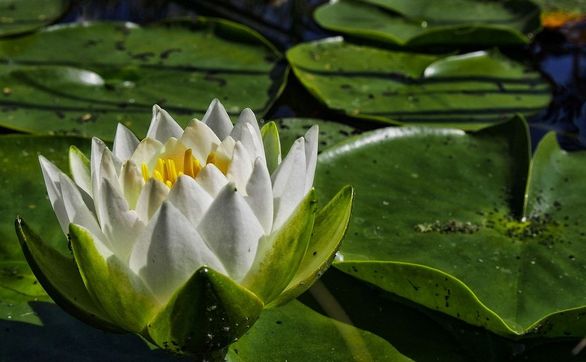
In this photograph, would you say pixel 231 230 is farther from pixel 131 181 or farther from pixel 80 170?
pixel 80 170

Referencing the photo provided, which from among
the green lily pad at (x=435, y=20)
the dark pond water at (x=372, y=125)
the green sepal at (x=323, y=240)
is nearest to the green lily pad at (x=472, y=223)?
the dark pond water at (x=372, y=125)

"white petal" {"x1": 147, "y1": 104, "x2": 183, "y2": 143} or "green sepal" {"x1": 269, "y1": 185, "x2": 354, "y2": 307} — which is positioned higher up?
"white petal" {"x1": 147, "y1": 104, "x2": 183, "y2": 143}

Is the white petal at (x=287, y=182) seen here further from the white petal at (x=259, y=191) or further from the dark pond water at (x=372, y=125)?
the dark pond water at (x=372, y=125)

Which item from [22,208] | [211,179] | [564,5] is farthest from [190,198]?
[564,5]

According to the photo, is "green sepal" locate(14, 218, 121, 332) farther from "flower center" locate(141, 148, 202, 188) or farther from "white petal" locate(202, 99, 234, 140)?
"white petal" locate(202, 99, 234, 140)

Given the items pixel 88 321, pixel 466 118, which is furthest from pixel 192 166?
pixel 466 118

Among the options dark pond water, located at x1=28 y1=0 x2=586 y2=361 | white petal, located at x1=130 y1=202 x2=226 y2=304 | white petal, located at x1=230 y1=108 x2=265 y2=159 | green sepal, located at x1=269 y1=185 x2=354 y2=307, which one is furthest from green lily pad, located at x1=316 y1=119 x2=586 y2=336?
white petal, located at x1=130 y1=202 x2=226 y2=304
